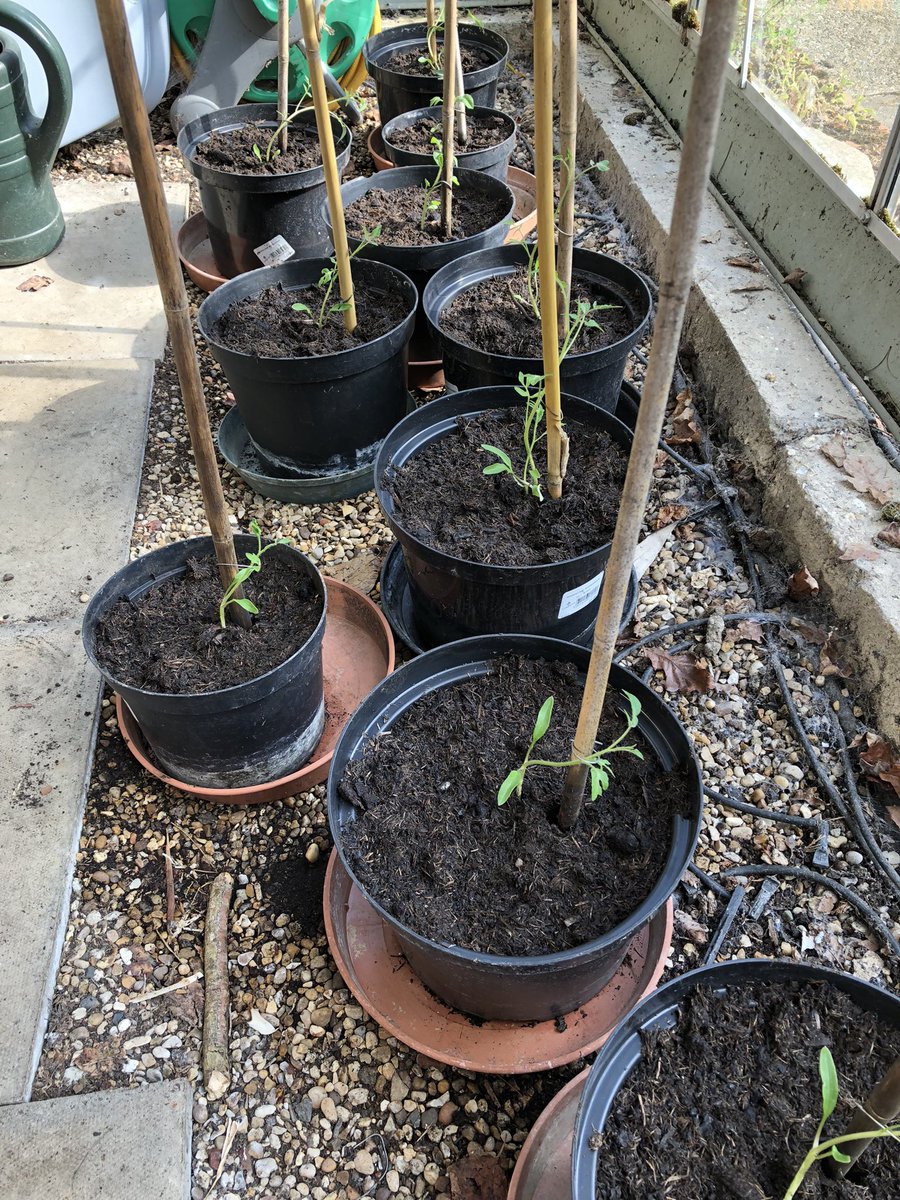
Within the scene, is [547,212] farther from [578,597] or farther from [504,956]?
[504,956]

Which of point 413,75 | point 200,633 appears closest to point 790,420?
point 200,633

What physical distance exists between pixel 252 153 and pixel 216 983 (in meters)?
3.08

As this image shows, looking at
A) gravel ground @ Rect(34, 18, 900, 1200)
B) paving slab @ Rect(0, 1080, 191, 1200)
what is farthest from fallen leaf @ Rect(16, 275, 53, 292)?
paving slab @ Rect(0, 1080, 191, 1200)

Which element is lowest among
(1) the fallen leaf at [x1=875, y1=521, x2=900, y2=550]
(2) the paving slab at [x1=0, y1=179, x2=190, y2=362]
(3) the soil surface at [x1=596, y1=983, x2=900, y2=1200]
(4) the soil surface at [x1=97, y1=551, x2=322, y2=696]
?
(2) the paving slab at [x1=0, y1=179, x2=190, y2=362]

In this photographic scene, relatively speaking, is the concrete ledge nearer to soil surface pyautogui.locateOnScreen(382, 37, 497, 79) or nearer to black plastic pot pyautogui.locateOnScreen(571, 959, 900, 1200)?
black plastic pot pyautogui.locateOnScreen(571, 959, 900, 1200)

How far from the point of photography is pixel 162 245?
121 centimetres

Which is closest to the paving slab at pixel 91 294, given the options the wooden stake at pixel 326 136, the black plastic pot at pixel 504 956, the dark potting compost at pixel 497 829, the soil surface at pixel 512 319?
the wooden stake at pixel 326 136

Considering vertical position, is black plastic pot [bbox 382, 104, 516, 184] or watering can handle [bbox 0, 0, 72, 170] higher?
watering can handle [bbox 0, 0, 72, 170]

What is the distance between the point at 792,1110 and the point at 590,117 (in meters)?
4.45

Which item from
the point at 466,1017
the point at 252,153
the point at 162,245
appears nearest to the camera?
the point at 162,245

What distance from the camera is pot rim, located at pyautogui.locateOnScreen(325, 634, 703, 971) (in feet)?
4.02

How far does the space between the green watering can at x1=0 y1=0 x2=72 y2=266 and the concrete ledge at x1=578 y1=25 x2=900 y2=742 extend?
2.40 meters

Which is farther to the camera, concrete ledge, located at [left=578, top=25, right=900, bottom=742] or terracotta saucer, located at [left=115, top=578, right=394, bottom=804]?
concrete ledge, located at [left=578, top=25, right=900, bottom=742]

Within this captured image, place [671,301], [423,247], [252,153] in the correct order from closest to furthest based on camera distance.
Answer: [671,301], [423,247], [252,153]
